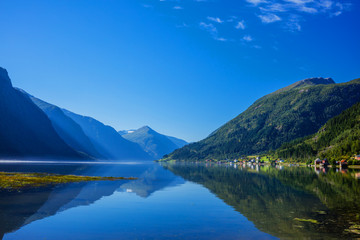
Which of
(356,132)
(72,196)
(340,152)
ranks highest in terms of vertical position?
(356,132)

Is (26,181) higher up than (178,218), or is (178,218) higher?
(178,218)

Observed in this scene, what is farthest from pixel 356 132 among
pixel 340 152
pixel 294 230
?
pixel 294 230

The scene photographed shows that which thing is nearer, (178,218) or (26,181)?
(178,218)

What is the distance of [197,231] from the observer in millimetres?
23562

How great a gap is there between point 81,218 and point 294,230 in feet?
73.5

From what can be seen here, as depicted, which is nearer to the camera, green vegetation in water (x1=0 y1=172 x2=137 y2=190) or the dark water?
the dark water

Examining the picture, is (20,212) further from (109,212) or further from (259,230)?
(259,230)

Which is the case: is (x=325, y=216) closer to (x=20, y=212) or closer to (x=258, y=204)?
(x=258, y=204)

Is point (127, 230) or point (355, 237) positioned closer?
point (355, 237)

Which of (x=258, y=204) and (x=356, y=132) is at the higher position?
(x=356, y=132)

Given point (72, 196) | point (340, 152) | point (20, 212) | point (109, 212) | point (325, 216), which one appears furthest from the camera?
point (340, 152)

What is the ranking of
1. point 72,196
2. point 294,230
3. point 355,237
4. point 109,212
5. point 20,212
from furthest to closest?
point 72,196 < point 109,212 < point 20,212 < point 294,230 < point 355,237

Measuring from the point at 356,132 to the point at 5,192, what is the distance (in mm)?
206127

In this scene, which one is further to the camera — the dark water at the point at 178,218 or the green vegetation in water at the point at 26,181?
the green vegetation in water at the point at 26,181
